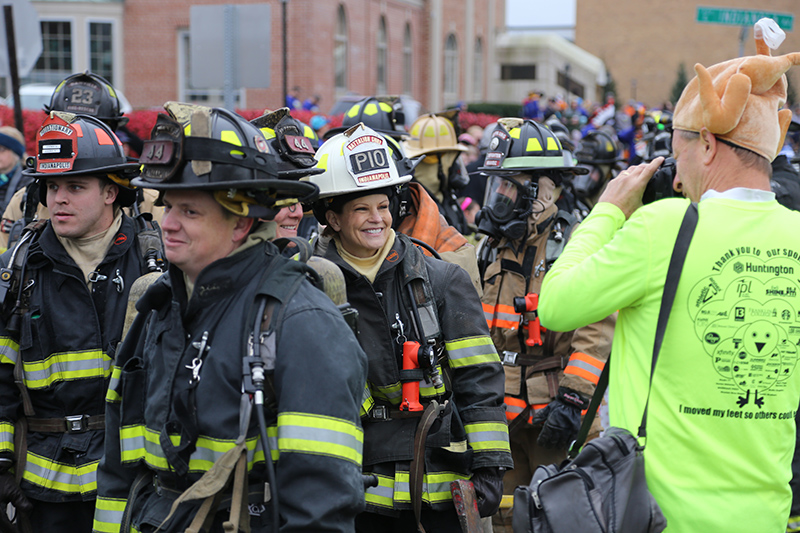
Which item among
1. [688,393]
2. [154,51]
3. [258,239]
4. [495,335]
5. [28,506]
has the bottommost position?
[28,506]

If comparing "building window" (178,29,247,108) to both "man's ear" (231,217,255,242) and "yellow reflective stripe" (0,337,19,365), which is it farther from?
"man's ear" (231,217,255,242)

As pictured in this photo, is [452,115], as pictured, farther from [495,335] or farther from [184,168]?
[184,168]

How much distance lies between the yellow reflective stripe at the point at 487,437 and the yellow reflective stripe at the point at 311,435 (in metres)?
1.25

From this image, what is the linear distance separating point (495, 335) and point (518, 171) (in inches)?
41.5

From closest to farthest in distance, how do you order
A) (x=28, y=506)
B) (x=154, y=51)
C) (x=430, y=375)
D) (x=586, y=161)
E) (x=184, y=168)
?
(x=184, y=168), (x=430, y=375), (x=28, y=506), (x=586, y=161), (x=154, y=51)

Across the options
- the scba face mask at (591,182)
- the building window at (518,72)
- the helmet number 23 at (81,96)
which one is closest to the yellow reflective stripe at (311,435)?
the helmet number 23 at (81,96)

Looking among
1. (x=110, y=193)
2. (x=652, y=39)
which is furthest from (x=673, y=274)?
(x=652, y=39)

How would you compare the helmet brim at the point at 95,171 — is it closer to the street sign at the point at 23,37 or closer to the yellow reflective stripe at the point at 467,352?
the yellow reflective stripe at the point at 467,352

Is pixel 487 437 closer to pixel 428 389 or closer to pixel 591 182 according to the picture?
pixel 428 389

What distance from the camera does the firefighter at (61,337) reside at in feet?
12.1

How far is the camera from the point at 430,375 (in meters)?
3.43

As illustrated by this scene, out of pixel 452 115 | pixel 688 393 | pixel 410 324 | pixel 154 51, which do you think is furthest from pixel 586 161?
pixel 154 51

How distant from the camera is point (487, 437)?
346cm

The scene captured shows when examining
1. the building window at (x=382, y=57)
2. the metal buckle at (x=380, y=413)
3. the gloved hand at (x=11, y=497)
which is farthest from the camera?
the building window at (x=382, y=57)
